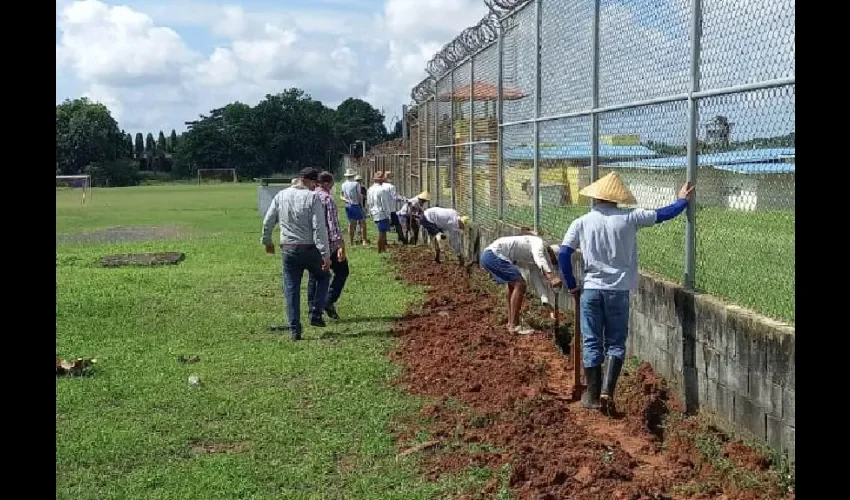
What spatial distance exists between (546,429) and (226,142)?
99010 mm

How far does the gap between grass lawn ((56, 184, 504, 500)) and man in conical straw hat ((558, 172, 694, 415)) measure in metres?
1.47

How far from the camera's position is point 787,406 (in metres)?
5.12

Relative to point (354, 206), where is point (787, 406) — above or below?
below

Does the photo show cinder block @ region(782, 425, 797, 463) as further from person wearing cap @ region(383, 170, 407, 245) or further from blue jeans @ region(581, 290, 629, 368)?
person wearing cap @ region(383, 170, 407, 245)

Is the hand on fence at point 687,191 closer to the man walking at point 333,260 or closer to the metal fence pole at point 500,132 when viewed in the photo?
the man walking at point 333,260

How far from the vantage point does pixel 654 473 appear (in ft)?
17.9

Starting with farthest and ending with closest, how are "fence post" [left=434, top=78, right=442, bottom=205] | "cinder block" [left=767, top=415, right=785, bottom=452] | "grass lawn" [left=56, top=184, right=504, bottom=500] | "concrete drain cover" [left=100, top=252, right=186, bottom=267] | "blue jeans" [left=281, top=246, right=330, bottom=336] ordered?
"fence post" [left=434, top=78, right=442, bottom=205]
"concrete drain cover" [left=100, top=252, right=186, bottom=267]
"blue jeans" [left=281, top=246, right=330, bottom=336]
"grass lawn" [left=56, top=184, right=504, bottom=500]
"cinder block" [left=767, top=415, right=785, bottom=452]

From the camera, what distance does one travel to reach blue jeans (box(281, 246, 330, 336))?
33.3 ft

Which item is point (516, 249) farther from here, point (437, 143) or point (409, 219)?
point (437, 143)

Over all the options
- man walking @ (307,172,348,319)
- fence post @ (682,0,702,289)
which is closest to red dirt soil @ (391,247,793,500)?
fence post @ (682,0,702,289)

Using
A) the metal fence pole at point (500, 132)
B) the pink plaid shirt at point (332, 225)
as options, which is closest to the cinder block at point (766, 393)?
the pink plaid shirt at point (332, 225)

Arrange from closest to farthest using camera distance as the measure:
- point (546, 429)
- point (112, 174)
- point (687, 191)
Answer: point (546, 429), point (687, 191), point (112, 174)

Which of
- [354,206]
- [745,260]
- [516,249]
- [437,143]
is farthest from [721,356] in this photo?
[354,206]

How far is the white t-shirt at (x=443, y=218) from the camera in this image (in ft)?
47.9
